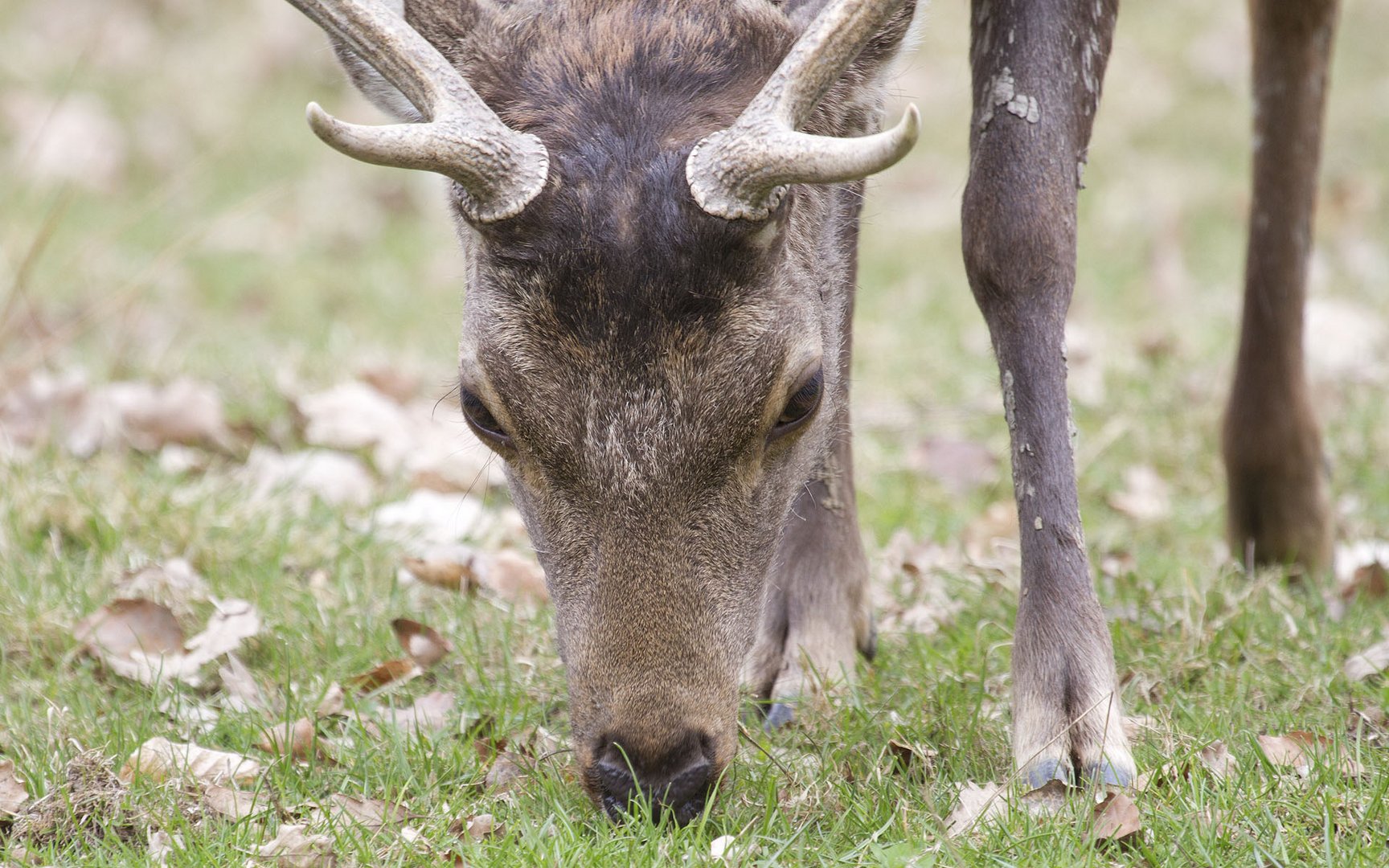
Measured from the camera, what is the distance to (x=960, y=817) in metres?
3.17

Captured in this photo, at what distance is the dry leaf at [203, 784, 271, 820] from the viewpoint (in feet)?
10.9

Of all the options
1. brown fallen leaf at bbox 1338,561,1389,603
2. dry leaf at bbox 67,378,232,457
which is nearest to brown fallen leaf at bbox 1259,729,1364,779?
brown fallen leaf at bbox 1338,561,1389,603

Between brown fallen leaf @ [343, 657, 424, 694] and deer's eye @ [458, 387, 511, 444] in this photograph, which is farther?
brown fallen leaf @ [343, 657, 424, 694]

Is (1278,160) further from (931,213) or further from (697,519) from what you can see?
(931,213)

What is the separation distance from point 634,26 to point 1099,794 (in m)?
1.99

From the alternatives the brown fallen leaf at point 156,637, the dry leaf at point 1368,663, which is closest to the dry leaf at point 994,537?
the dry leaf at point 1368,663

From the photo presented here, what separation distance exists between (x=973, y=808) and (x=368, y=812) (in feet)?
4.12

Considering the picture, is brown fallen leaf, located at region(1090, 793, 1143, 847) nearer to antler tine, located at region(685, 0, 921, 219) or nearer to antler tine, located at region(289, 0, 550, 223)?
antler tine, located at region(685, 0, 921, 219)

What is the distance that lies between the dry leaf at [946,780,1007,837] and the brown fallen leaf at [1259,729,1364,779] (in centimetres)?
59

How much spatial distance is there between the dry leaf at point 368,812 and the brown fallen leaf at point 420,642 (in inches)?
33.3

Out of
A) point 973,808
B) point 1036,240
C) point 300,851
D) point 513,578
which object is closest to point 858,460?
point 513,578

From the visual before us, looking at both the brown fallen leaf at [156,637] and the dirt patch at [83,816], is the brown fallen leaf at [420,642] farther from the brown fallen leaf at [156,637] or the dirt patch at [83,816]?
the dirt patch at [83,816]

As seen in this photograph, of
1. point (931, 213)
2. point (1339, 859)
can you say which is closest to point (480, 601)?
point (1339, 859)

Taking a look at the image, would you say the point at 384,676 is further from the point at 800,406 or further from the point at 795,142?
the point at 795,142
